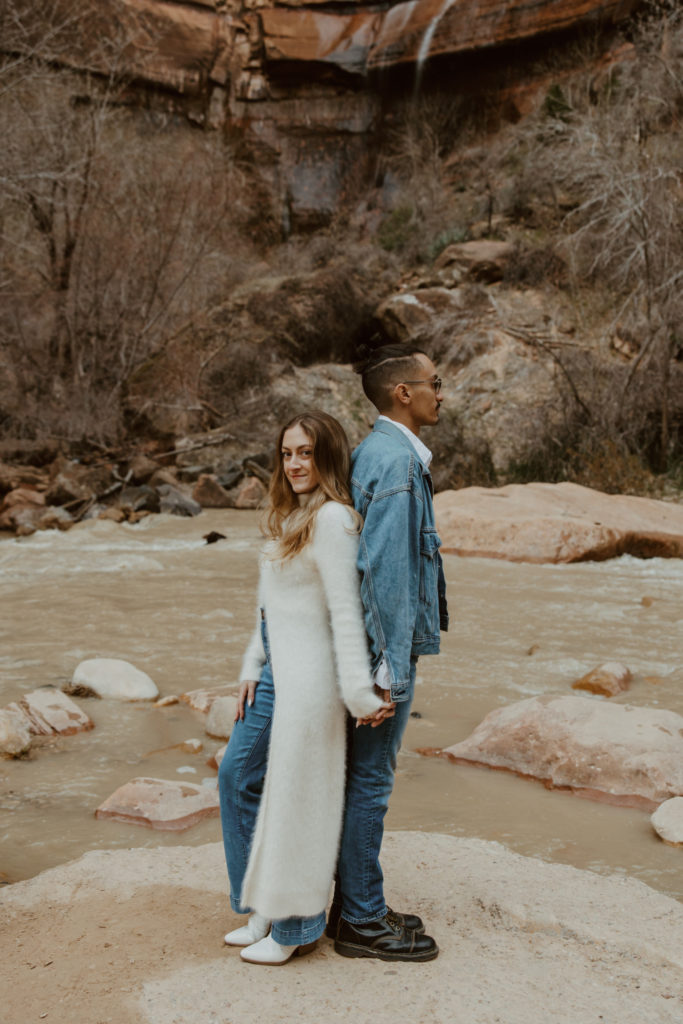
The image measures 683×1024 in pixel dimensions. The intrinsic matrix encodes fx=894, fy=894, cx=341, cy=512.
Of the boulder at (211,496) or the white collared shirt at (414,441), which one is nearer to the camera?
the white collared shirt at (414,441)

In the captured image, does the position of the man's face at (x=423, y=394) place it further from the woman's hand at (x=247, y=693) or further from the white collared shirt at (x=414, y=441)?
the woman's hand at (x=247, y=693)

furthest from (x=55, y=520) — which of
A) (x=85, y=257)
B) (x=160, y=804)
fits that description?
(x=160, y=804)

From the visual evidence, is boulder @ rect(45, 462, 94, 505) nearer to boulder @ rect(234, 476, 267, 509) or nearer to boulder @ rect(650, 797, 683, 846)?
boulder @ rect(234, 476, 267, 509)

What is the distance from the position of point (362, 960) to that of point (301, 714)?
2.11 feet

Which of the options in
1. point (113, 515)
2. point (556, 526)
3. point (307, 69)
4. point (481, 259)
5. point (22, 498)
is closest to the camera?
point (556, 526)

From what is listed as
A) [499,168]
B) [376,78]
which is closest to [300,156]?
[376,78]

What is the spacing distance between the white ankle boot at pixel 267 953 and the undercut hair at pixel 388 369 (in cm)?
136

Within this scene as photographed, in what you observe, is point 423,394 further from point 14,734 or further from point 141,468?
point 141,468

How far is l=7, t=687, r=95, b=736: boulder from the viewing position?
4.23 m

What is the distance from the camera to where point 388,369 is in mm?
2361

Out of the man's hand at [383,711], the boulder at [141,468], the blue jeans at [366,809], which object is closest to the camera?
the man's hand at [383,711]

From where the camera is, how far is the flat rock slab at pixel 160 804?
3.34 meters

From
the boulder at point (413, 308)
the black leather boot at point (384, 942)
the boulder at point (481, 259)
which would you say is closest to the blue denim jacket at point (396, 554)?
the black leather boot at point (384, 942)

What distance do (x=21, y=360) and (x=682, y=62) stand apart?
38.3 feet
